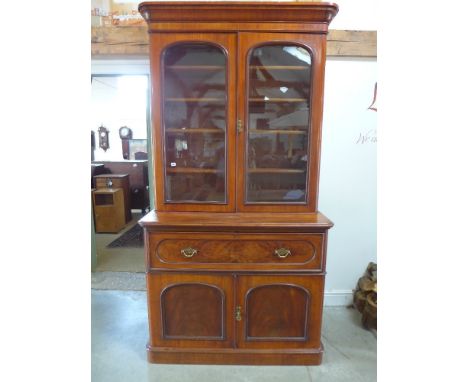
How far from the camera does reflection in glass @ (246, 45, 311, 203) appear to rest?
1.50 m

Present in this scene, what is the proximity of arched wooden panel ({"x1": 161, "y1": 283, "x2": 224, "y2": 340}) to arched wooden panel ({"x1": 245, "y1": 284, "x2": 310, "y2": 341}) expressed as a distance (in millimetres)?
171

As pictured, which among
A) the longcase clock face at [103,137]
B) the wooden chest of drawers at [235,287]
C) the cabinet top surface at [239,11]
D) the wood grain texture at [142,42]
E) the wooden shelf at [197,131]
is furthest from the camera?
the longcase clock face at [103,137]

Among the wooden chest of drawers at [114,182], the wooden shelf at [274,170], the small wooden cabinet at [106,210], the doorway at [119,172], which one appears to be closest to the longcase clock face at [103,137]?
the doorway at [119,172]

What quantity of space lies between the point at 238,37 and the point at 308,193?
0.90 m

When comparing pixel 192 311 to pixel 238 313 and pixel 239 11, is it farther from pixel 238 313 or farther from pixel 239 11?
pixel 239 11

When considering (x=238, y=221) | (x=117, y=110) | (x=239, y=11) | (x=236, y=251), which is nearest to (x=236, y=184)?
(x=238, y=221)

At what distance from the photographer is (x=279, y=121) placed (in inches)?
61.9

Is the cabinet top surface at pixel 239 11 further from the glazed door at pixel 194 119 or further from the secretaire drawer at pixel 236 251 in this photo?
the secretaire drawer at pixel 236 251

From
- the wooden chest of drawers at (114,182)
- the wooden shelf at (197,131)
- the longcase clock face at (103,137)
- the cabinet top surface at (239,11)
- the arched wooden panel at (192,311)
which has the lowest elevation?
the arched wooden panel at (192,311)

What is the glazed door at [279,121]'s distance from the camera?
1.44 m

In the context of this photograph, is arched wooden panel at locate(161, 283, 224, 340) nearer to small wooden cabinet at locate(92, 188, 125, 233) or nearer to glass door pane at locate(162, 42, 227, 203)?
glass door pane at locate(162, 42, 227, 203)

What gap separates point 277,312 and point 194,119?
3.90 feet
